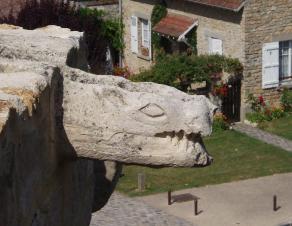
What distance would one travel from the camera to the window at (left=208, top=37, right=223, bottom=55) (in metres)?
22.2

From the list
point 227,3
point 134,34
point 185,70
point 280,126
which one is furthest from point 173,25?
point 280,126

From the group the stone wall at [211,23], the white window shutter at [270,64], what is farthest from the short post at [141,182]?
the white window shutter at [270,64]

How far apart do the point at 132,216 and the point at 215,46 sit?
28.4 ft

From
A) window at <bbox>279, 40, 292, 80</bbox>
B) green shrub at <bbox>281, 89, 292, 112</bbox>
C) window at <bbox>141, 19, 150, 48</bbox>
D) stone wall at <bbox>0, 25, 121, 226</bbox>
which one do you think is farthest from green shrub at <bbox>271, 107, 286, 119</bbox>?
stone wall at <bbox>0, 25, 121, 226</bbox>

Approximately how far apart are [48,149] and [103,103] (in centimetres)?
34

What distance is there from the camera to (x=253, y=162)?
59.3 ft

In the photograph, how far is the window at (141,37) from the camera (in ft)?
84.5

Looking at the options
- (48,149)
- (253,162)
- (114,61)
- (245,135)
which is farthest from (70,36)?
(114,61)

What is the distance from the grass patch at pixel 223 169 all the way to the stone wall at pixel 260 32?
7.94 feet

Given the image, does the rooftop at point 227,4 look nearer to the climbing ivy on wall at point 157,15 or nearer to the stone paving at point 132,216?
the climbing ivy on wall at point 157,15

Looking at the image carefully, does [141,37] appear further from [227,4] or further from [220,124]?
[220,124]

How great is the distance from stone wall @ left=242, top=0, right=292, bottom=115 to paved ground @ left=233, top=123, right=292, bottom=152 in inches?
40.1

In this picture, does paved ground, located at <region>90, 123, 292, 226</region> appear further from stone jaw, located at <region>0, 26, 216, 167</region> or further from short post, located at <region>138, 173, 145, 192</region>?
stone jaw, located at <region>0, 26, 216, 167</region>

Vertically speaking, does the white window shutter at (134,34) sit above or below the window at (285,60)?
above
